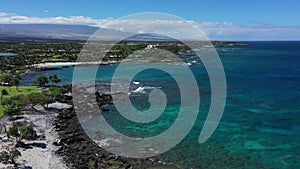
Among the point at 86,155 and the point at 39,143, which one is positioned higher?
the point at 39,143

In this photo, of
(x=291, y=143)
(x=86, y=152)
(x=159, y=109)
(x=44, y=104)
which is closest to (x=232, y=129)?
(x=291, y=143)

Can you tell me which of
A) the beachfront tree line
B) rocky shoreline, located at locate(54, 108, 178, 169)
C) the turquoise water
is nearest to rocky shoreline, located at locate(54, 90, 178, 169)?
rocky shoreline, located at locate(54, 108, 178, 169)

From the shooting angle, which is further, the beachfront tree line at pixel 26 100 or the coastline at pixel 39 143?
the beachfront tree line at pixel 26 100

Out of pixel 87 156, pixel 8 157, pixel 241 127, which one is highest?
pixel 8 157

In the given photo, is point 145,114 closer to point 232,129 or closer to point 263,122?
point 232,129

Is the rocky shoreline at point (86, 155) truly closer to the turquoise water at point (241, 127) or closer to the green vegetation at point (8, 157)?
the turquoise water at point (241, 127)

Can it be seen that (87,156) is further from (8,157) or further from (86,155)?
(8,157)

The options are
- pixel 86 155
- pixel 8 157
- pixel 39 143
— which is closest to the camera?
pixel 8 157

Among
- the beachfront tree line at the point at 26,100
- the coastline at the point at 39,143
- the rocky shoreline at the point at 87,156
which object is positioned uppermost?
the beachfront tree line at the point at 26,100

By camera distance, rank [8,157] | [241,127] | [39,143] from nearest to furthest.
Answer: [8,157] < [39,143] < [241,127]

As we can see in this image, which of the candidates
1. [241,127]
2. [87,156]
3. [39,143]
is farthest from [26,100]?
[241,127]

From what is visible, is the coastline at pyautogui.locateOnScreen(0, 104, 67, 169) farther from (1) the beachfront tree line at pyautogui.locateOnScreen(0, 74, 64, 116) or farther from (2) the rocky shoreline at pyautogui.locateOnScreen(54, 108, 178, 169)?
(1) the beachfront tree line at pyautogui.locateOnScreen(0, 74, 64, 116)

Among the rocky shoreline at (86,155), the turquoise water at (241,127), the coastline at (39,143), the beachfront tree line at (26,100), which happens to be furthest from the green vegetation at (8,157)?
the turquoise water at (241,127)
